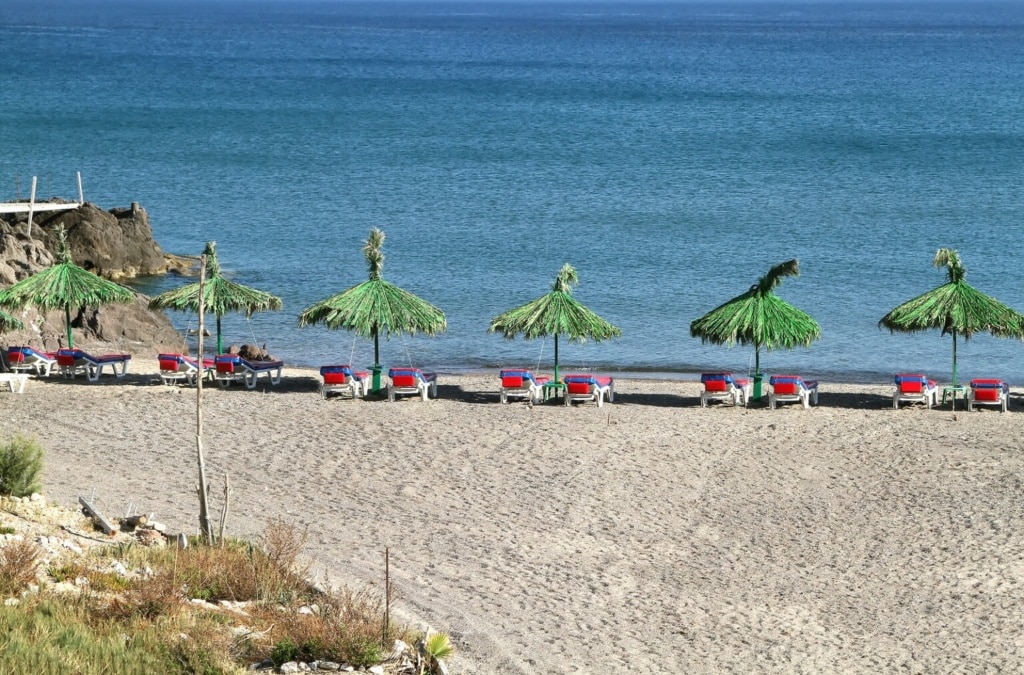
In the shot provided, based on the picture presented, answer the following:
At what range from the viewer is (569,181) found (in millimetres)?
53156

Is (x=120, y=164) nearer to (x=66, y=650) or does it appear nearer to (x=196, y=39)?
(x=66, y=650)

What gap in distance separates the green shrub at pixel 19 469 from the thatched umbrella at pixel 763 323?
10.0m

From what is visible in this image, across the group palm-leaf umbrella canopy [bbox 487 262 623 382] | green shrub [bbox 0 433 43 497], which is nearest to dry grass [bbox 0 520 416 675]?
green shrub [bbox 0 433 43 497]

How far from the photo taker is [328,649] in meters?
11.4

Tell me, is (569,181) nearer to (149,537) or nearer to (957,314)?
(957,314)

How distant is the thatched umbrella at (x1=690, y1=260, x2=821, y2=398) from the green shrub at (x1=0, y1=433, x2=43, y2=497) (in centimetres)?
1001

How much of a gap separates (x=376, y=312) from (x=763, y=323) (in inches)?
220

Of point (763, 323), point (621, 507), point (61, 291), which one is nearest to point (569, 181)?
point (61, 291)

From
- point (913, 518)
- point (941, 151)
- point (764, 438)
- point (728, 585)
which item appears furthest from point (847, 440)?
point (941, 151)

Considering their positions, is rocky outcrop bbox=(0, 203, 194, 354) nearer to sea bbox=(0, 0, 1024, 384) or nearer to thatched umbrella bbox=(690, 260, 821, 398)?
sea bbox=(0, 0, 1024, 384)

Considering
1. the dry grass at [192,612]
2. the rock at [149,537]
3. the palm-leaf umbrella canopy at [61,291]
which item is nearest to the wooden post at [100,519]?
the rock at [149,537]

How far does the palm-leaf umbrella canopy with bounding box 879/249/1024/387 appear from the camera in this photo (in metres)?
21.3

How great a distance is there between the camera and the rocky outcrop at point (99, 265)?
2614 centimetres

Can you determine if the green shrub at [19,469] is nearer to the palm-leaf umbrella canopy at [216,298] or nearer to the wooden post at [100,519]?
the wooden post at [100,519]
